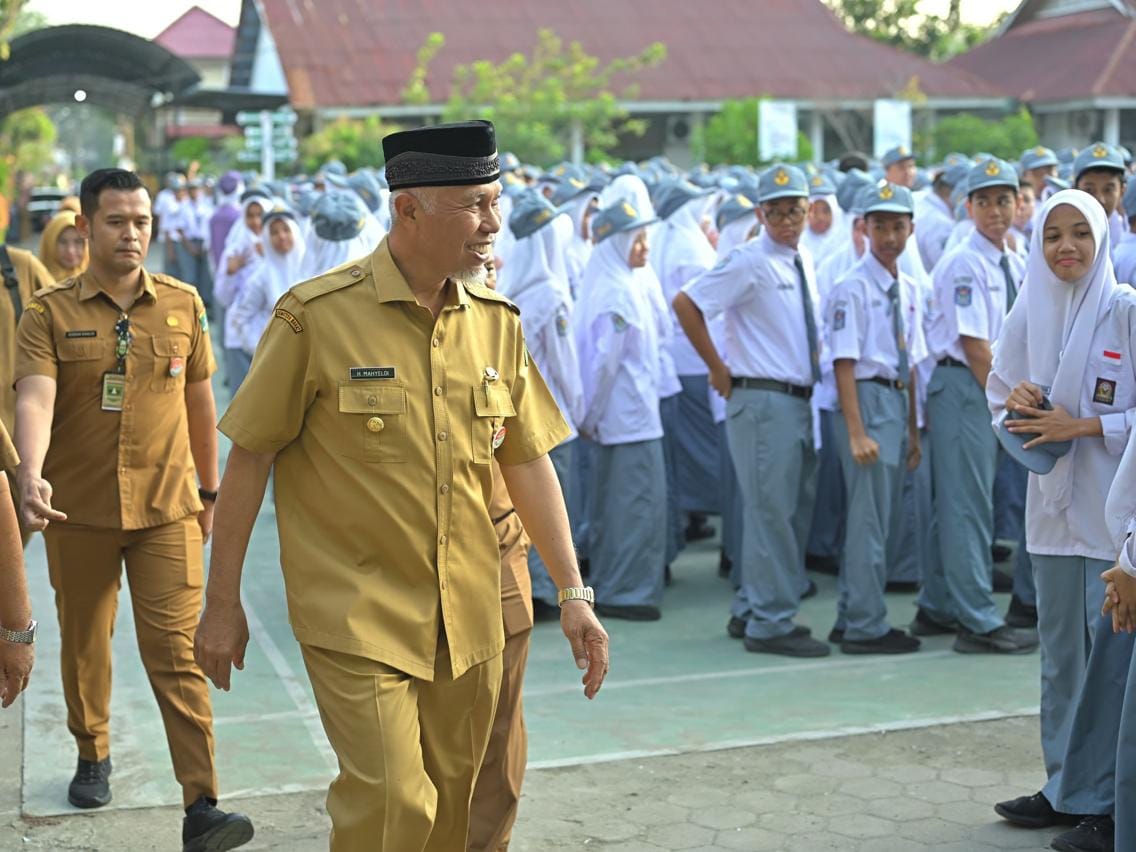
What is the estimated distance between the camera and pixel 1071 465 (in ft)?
17.2

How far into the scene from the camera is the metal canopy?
36531 millimetres

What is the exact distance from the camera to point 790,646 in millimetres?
7645

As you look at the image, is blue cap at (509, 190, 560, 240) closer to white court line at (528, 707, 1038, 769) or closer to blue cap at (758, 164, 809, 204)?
blue cap at (758, 164, 809, 204)

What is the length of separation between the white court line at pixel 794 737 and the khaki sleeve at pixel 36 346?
2.16m

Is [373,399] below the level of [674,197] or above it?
below

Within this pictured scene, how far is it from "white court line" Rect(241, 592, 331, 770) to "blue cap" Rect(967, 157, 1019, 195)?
3.74 meters

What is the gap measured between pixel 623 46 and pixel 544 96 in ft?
26.1

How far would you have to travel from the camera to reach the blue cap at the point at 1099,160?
27.9 feet

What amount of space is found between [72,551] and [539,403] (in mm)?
2112

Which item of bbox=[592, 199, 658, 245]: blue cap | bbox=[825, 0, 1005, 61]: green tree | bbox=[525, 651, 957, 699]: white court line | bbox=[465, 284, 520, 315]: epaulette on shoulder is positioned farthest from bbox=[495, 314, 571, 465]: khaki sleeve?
bbox=[825, 0, 1005, 61]: green tree

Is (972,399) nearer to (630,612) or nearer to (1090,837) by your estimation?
(630,612)

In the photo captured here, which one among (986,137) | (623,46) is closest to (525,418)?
(986,137)

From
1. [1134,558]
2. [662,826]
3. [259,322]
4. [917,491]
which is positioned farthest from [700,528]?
[1134,558]

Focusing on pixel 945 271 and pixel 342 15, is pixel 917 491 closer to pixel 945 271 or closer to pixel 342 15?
pixel 945 271
